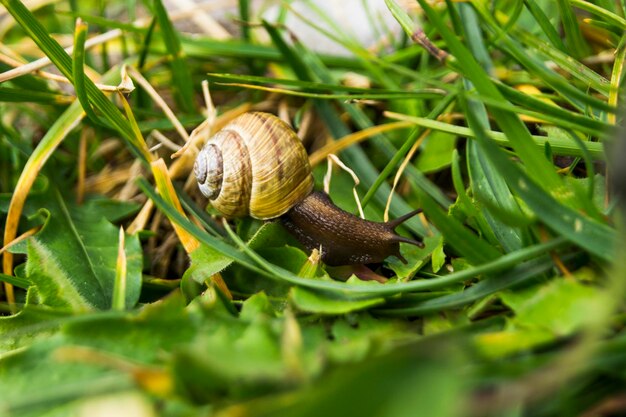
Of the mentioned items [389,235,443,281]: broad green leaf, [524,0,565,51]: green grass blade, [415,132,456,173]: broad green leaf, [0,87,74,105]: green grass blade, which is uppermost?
[524,0,565,51]: green grass blade

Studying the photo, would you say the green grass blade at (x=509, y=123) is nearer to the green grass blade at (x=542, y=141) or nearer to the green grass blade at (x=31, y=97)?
the green grass blade at (x=542, y=141)

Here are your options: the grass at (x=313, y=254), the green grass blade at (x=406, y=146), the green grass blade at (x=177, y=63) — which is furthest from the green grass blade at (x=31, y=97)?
the green grass blade at (x=406, y=146)

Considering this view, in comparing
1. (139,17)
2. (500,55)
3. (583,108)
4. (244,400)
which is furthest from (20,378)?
(139,17)

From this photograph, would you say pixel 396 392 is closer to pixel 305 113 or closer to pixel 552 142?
pixel 552 142

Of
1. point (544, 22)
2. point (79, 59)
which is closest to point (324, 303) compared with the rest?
point (79, 59)

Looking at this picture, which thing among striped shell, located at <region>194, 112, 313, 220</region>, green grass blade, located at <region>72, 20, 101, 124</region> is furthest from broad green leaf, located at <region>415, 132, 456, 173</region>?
green grass blade, located at <region>72, 20, 101, 124</region>

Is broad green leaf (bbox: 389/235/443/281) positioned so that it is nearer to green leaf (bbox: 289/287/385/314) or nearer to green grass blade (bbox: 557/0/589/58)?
green leaf (bbox: 289/287/385/314)

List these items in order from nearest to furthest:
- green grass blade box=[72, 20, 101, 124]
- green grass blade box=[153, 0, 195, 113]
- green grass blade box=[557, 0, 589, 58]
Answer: green grass blade box=[72, 20, 101, 124], green grass blade box=[557, 0, 589, 58], green grass blade box=[153, 0, 195, 113]
